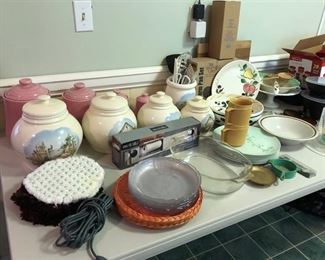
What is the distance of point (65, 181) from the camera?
0.69 meters

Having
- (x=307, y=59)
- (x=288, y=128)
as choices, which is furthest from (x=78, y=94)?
(x=307, y=59)

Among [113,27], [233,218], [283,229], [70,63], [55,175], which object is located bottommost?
[283,229]

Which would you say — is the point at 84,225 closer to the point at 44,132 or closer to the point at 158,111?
the point at 44,132

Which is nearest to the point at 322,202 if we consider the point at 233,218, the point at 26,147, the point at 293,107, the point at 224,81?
the point at 293,107

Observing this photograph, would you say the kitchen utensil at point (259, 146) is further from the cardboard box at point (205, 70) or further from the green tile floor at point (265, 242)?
the green tile floor at point (265, 242)

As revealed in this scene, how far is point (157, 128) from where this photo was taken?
2.84 feet

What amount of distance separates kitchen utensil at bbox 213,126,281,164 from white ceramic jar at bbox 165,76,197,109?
15cm

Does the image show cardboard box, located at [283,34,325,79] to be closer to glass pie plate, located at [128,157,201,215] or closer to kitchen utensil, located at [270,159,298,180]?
kitchen utensil, located at [270,159,298,180]

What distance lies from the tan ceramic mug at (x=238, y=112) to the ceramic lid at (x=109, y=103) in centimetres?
30

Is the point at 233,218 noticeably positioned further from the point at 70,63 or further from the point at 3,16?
the point at 3,16

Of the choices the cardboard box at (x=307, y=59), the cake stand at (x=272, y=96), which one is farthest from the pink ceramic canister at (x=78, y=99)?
the cardboard box at (x=307, y=59)

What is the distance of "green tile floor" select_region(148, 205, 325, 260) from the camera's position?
134 centimetres

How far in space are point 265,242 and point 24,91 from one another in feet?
3.92

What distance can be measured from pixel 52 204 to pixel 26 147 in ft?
0.64
